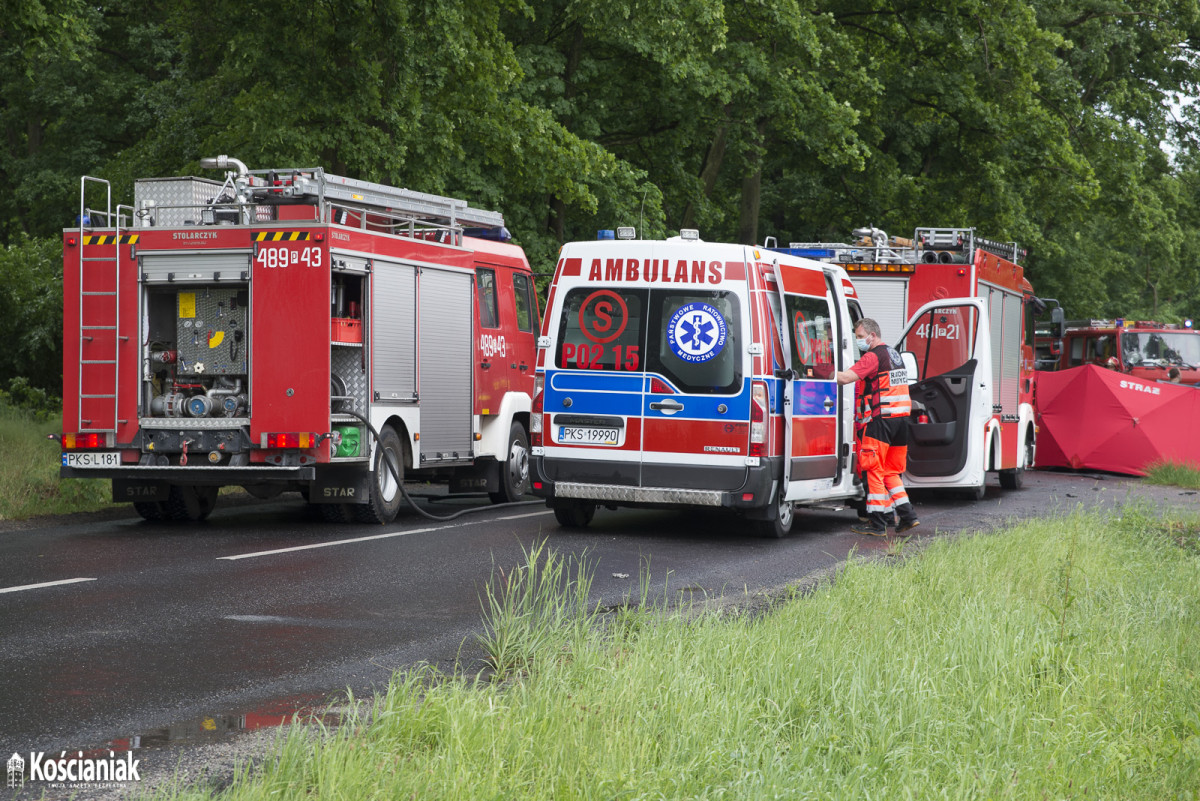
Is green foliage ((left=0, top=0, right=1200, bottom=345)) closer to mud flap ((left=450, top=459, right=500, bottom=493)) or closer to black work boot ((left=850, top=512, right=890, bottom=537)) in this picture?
mud flap ((left=450, top=459, right=500, bottom=493))

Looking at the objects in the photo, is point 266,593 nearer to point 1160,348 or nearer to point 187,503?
point 187,503

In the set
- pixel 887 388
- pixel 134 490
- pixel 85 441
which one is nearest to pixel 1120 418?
pixel 887 388

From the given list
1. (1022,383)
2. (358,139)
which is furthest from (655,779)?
(1022,383)

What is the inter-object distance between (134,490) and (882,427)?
688 centimetres

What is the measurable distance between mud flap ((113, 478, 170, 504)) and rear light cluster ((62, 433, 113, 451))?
410 millimetres

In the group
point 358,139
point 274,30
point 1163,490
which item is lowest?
point 1163,490

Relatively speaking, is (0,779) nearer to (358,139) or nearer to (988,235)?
(358,139)

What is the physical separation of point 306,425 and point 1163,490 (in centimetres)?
1273

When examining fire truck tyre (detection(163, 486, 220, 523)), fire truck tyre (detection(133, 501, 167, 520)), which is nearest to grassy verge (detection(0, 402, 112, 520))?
fire truck tyre (detection(133, 501, 167, 520))

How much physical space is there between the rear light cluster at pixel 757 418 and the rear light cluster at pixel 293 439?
384cm

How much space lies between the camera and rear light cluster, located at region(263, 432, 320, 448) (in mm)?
11930

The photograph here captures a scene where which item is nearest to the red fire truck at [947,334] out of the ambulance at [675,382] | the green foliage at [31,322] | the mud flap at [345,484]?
the ambulance at [675,382]

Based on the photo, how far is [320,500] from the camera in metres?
12.6

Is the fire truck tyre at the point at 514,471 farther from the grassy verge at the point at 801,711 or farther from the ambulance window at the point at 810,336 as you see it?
the grassy verge at the point at 801,711
